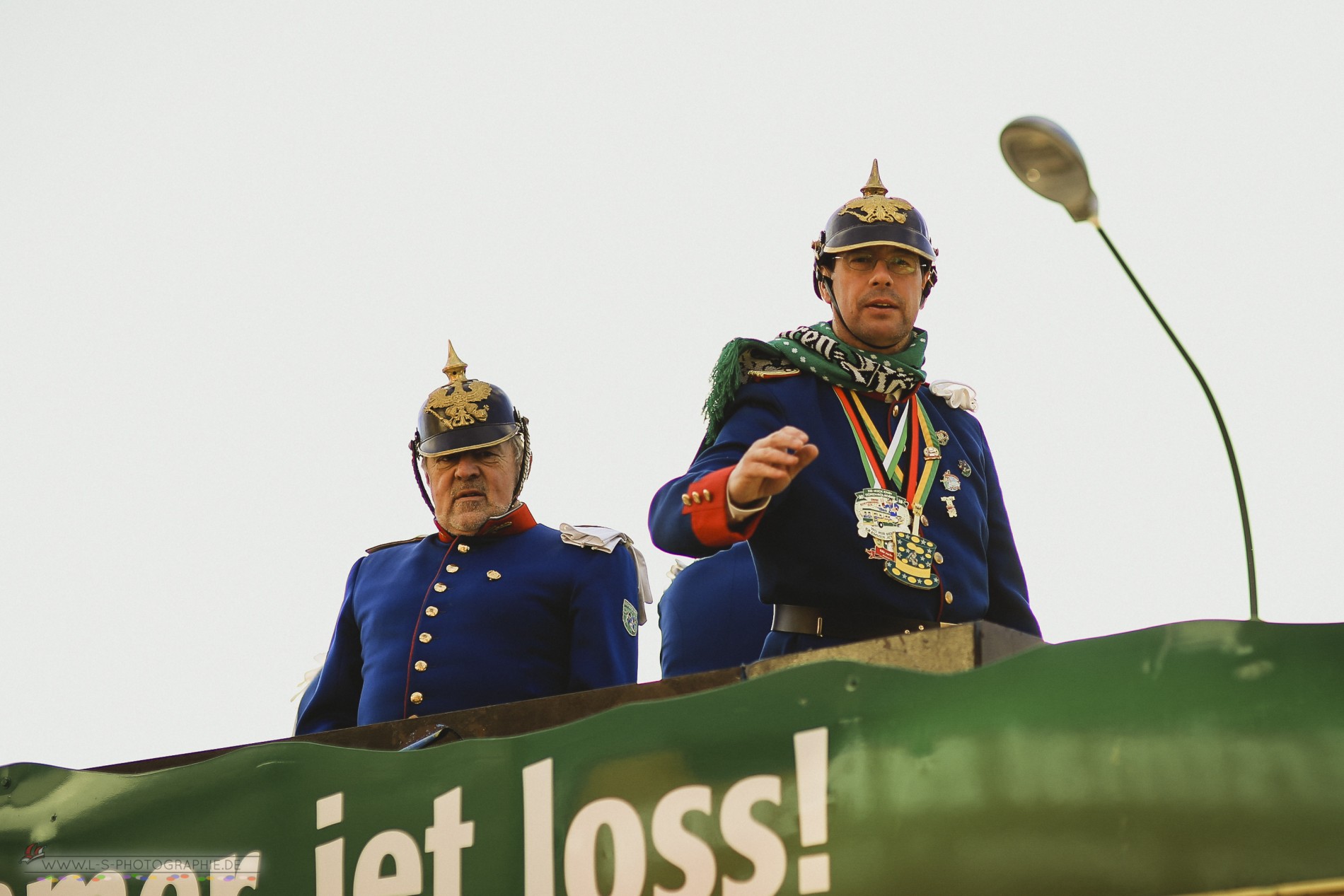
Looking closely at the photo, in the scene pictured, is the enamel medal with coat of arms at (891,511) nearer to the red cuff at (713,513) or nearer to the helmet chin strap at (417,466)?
the red cuff at (713,513)

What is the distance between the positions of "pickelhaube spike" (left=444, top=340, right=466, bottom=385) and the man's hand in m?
2.64

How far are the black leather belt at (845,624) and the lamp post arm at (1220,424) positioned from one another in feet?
4.21

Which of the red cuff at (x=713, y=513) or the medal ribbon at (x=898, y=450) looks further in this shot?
the medal ribbon at (x=898, y=450)

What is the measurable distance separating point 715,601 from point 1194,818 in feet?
13.0

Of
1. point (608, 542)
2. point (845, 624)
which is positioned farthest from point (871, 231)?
point (608, 542)

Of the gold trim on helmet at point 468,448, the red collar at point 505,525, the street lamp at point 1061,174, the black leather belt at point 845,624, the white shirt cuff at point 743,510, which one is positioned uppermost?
the gold trim on helmet at point 468,448

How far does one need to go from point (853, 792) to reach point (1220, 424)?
2.70ft

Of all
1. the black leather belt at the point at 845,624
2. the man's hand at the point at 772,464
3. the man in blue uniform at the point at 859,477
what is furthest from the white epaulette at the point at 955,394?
the man's hand at the point at 772,464

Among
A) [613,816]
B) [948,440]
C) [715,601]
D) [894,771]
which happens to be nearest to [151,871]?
[613,816]

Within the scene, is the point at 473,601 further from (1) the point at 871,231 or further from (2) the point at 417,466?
(1) the point at 871,231

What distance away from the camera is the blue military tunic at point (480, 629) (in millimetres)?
5207

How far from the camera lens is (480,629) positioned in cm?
530

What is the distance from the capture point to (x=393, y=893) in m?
3.36

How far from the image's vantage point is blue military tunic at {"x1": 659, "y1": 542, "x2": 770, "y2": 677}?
6.25m
